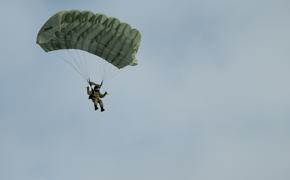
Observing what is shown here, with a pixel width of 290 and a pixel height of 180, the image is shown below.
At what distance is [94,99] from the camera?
2899 inches

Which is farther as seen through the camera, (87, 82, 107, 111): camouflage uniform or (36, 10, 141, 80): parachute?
(87, 82, 107, 111): camouflage uniform

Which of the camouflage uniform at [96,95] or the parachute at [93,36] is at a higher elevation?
the parachute at [93,36]

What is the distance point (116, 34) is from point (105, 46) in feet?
4.13

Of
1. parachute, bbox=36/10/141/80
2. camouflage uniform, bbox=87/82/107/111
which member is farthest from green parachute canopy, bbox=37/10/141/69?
camouflage uniform, bbox=87/82/107/111

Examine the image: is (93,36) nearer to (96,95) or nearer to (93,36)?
(93,36)

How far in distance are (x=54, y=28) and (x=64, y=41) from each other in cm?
147

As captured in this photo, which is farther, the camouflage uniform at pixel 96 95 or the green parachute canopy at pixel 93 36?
the camouflage uniform at pixel 96 95

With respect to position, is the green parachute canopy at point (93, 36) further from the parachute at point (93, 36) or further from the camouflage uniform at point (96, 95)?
the camouflage uniform at point (96, 95)

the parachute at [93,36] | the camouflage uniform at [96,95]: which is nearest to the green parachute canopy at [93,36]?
the parachute at [93,36]

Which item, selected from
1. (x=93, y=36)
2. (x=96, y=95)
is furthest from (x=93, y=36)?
(x=96, y=95)

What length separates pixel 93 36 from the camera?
73.2 meters

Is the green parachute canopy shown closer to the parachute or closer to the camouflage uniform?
the parachute

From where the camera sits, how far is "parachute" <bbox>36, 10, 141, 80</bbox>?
237 feet

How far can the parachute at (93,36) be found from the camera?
7212cm
